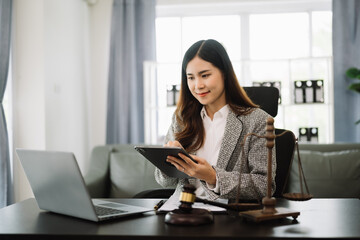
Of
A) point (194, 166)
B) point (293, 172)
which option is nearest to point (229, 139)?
point (194, 166)

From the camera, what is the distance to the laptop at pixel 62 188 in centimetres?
112

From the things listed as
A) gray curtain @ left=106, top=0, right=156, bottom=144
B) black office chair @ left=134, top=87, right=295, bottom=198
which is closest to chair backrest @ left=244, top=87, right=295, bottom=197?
black office chair @ left=134, top=87, right=295, bottom=198

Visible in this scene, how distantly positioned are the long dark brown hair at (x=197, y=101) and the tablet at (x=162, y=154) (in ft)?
0.98

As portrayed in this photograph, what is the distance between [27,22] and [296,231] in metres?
3.11

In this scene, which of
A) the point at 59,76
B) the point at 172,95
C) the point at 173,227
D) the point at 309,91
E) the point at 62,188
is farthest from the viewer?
the point at 172,95

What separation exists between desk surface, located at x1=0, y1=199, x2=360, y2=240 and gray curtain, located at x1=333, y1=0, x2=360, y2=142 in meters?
3.17

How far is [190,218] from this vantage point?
1.08 meters

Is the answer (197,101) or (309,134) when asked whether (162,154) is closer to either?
(197,101)

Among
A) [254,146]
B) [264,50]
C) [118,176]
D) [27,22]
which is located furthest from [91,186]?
[264,50]

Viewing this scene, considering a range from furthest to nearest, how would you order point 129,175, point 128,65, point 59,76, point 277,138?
point 128,65
point 59,76
point 129,175
point 277,138

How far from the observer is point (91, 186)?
3037mm

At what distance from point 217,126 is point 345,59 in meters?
2.97

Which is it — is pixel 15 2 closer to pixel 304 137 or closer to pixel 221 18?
pixel 221 18

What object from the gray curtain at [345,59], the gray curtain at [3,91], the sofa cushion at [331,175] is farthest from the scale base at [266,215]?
the gray curtain at [345,59]
